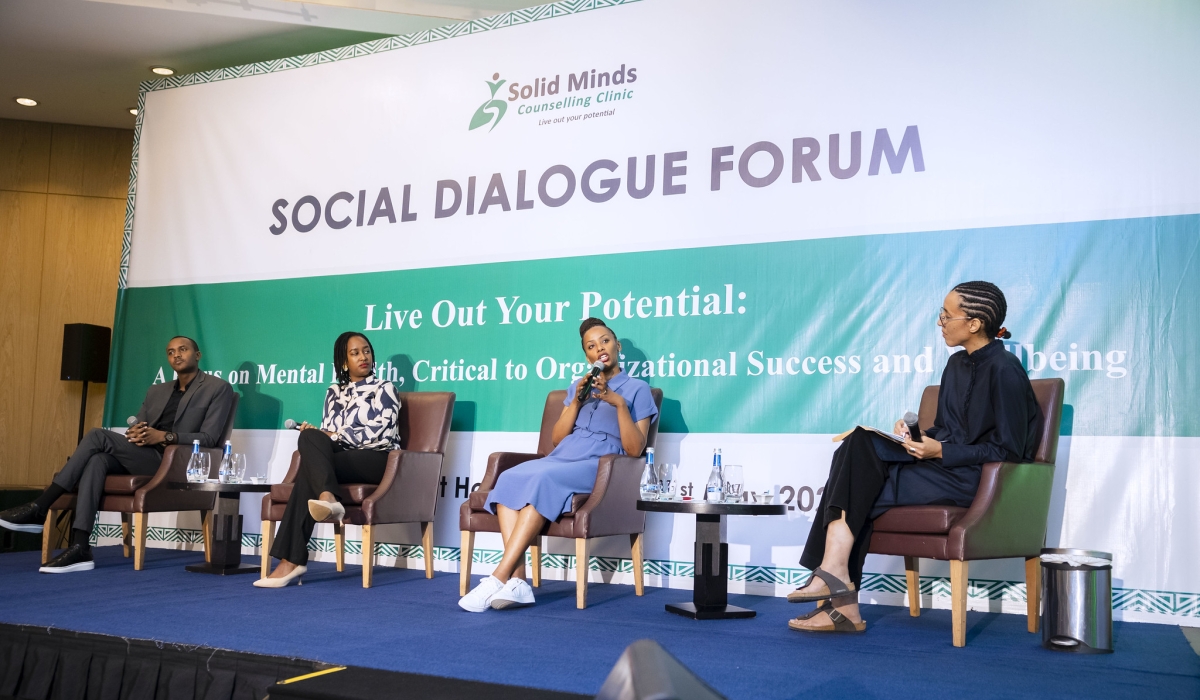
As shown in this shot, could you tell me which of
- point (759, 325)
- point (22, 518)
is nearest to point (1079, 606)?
point (759, 325)

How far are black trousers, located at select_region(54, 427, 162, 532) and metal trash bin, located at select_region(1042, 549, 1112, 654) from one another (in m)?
4.16

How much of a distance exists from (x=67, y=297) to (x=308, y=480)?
432cm

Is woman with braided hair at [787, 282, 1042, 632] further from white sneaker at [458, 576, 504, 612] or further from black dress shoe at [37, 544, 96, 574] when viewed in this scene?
black dress shoe at [37, 544, 96, 574]

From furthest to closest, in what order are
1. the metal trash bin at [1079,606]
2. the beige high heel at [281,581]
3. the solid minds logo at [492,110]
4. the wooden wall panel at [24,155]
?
the wooden wall panel at [24,155] < the solid minds logo at [492,110] < the beige high heel at [281,581] < the metal trash bin at [1079,606]

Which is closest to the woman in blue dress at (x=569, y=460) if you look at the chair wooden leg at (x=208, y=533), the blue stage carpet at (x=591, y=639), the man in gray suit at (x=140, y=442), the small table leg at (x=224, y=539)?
the blue stage carpet at (x=591, y=639)

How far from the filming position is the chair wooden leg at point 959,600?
3016 millimetres

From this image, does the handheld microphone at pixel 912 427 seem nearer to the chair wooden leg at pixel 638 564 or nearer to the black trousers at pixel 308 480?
the chair wooden leg at pixel 638 564

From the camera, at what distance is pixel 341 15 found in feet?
18.6

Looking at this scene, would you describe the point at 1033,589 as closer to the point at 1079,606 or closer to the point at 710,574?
the point at 1079,606

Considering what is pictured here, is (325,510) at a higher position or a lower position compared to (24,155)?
lower

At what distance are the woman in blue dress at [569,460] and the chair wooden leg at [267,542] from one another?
3.70 feet

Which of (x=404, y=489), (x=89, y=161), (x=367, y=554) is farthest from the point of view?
(x=89, y=161)

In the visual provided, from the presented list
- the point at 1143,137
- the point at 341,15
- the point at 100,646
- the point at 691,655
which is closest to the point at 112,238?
the point at 341,15

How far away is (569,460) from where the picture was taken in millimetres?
4047
